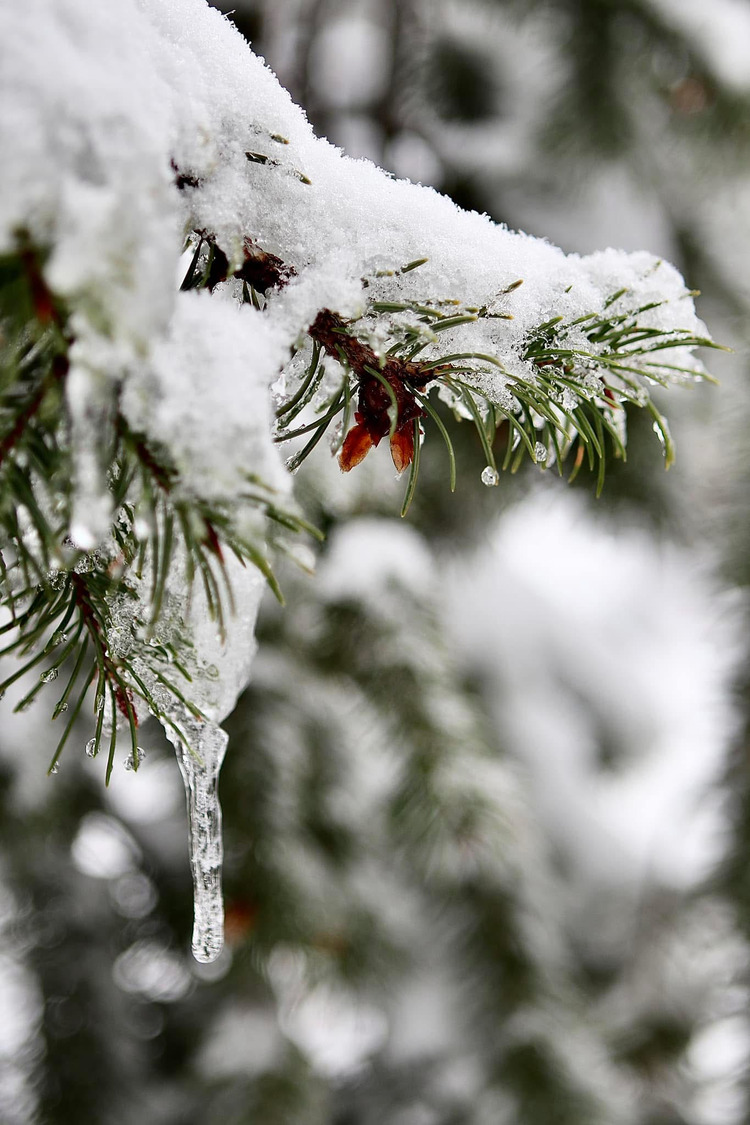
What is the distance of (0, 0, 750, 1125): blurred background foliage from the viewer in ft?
3.49

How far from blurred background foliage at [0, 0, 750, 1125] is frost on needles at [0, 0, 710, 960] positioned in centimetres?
57

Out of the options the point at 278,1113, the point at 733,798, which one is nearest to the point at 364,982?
the point at 278,1113

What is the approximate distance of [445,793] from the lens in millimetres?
926

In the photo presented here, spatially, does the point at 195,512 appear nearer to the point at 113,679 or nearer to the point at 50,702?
the point at 113,679

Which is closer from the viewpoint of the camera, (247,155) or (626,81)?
(247,155)

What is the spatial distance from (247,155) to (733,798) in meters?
1.16

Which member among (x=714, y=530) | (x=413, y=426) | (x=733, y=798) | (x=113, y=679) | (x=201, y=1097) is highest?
(x=714, y=530)

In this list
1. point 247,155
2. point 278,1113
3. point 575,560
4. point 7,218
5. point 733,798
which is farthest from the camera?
point 575,560

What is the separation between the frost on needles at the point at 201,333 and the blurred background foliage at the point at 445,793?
57 centimetres

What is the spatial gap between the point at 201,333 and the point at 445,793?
0.73m

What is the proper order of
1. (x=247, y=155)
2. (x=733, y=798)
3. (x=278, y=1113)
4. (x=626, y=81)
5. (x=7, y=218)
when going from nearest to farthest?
(x=7, y=218)
(x=247, y=155)
(x=278, y=1113)
(x=733, y=798)
(x=626, y=81)

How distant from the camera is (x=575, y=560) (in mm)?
3178

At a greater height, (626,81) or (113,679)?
(626,81)

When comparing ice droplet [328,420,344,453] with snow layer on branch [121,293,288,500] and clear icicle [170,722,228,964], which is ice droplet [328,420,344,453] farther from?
clear icicle [170,722,228,964]
